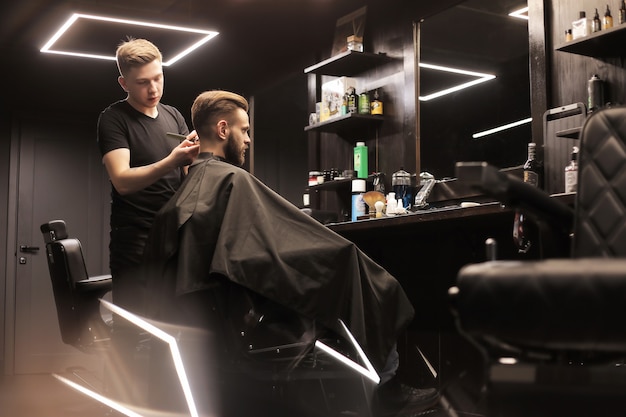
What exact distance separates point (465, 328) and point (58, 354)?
6469 mm

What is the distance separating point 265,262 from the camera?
2.14 meters

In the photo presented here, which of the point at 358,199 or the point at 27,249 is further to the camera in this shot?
the point at 27,249

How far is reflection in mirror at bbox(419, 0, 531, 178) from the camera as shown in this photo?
3.78 meters

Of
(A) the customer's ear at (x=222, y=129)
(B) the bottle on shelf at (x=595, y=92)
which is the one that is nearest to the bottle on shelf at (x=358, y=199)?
(B) the bottle on shelf at (x=595, y=92)

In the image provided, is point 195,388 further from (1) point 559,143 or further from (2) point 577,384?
(1) point 559,143

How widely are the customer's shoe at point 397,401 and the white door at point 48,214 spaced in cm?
500

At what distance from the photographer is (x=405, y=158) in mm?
4617

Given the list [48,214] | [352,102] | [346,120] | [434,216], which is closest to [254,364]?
[434,216]

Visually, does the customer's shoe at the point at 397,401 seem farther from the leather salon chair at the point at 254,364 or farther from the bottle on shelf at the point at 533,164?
the bottle on shelf at the point at 533,164

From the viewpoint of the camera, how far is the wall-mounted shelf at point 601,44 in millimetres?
3121

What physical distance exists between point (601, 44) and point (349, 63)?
6.80 ft

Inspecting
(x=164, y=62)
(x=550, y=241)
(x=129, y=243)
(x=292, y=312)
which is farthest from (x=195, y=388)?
(x=164, y=62)

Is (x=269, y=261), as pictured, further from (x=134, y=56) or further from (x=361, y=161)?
(x=361, y=161)

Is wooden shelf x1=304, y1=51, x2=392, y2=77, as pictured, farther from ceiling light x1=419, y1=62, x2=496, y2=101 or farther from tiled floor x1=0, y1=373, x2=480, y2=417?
tiled floor x1=0, y1=373, x2=480, y2=417
